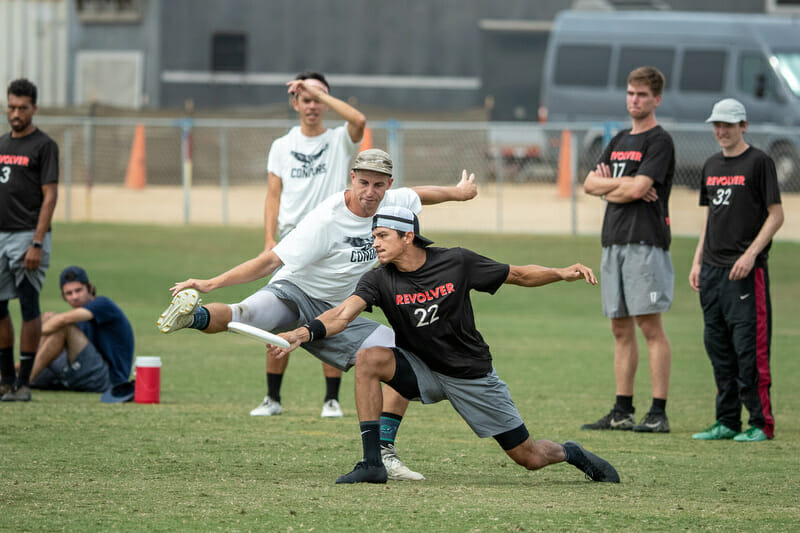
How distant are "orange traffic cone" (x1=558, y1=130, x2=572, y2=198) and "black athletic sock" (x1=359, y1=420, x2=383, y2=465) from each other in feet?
57.7

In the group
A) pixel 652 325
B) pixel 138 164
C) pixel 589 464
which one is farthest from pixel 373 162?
pixel 138 164

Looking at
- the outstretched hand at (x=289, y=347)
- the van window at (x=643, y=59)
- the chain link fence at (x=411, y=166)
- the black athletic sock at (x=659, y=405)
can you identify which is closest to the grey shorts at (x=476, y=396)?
the outstretched hand at (x=289, y=347)

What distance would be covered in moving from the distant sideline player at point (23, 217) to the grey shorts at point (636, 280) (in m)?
4.10

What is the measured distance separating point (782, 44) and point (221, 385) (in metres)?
18.8

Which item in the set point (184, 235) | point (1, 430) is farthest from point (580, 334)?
point (184, 235)

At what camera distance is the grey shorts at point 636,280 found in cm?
802

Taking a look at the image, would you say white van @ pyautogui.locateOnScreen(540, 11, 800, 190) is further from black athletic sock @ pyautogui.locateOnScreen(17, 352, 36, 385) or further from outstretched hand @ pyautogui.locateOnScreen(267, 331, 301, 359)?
outstretched hand @ pyautogui.locateOnScreen(267, 331, 301, 359)

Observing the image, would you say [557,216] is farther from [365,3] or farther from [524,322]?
[365,3]

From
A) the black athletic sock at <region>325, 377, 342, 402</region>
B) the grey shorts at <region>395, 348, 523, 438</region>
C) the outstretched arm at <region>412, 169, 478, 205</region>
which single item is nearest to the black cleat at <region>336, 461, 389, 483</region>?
the grey shorts at <region>395, 348, 523, 438</region>

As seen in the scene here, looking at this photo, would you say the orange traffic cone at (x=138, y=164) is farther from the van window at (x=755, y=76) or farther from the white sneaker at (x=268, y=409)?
the white sneaker at (x=268, y=409)

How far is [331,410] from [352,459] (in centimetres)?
171

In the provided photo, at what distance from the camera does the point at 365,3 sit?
33469 millimetres

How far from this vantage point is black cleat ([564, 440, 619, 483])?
6.21 m

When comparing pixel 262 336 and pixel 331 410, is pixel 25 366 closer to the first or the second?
pixel 331 410
